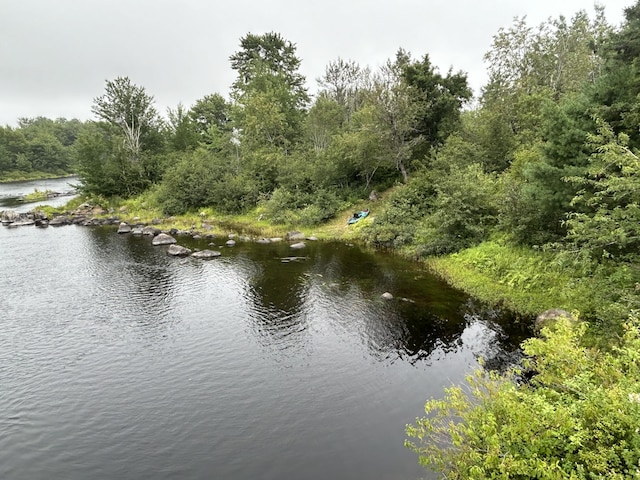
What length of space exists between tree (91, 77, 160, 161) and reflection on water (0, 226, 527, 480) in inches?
1710

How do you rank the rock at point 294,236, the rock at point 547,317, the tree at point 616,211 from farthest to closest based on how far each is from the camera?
the rock at point 294,236 → the rock at point 547,317 → the tree at point 616,211

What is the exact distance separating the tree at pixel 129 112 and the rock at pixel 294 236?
41845 mm

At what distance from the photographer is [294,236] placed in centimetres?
4138

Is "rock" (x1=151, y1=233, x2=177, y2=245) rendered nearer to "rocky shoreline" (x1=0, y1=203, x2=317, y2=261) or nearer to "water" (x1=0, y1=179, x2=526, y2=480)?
"rocky shoreline" (x1=0, y1=203, x2=317, y2=261)

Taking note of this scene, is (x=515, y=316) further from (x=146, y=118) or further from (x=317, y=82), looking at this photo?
(x=146, y=118)

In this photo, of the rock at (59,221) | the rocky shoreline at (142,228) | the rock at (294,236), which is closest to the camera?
the rocky shoreline at (142,228)

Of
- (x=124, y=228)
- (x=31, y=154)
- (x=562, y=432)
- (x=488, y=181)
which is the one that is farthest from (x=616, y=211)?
(x=31, y=154)

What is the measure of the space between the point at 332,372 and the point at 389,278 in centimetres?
1259

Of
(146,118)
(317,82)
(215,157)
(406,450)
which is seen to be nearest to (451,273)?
(406,450)

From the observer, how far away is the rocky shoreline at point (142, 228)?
37.5 m

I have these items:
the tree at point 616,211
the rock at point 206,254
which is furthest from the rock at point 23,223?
the tree at point 616,211

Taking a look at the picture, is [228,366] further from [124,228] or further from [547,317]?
[124,228]

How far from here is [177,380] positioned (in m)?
16.7

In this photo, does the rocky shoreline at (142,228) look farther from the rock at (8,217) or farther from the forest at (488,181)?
the forest at (488,181)
